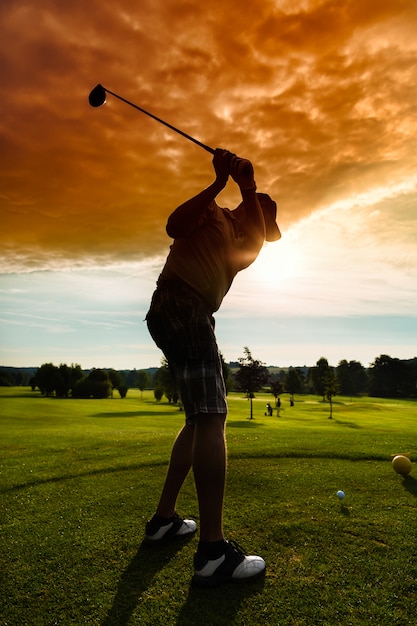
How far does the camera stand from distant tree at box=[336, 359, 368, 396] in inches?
4934

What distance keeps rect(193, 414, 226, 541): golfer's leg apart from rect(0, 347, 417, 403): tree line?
155 ft

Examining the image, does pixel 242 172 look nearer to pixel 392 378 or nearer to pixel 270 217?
pixel 270 217

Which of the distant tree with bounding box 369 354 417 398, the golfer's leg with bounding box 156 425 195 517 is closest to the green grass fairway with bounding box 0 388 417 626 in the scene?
the golfer's leg with bounding box 156 425 195 517

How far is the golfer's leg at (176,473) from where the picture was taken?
3.35 metres

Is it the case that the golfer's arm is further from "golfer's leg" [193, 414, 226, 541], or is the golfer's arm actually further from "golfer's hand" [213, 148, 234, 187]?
"golfer's leg" [193, 414, 226, 541]

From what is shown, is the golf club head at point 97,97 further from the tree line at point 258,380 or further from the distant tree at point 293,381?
the distant tree at point 293,381

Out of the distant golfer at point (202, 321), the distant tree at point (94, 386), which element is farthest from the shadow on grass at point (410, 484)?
the distant tree at point (94, 386)

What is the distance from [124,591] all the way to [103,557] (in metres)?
0.51

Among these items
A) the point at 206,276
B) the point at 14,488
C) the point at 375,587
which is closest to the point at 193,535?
the point at 375,587

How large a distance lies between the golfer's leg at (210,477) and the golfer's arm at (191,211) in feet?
5.18

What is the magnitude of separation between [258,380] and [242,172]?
4791 cm

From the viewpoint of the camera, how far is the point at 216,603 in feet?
7.71

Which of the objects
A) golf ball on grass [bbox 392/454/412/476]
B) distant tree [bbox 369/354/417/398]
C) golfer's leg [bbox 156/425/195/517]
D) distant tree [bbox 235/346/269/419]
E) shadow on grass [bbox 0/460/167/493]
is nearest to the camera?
golfer's leg [bbox 156/425/195/517]

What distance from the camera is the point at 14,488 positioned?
470 centimetres
